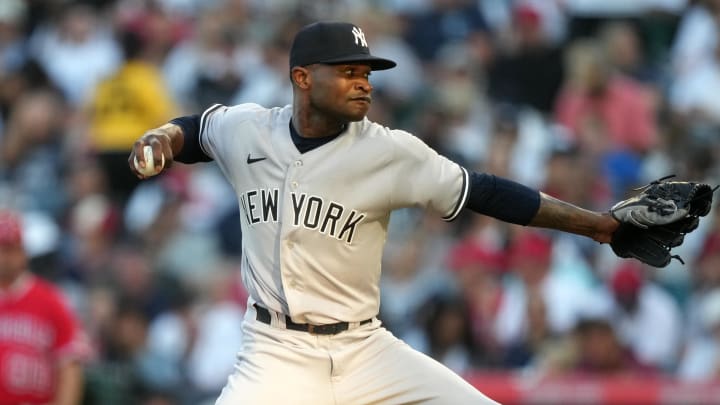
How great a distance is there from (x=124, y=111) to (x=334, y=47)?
680 centimetres

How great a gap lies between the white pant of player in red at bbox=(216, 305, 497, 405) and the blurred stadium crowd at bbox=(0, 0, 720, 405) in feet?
12.1

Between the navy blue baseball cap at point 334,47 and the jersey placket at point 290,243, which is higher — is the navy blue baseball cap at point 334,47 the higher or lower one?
the higher one

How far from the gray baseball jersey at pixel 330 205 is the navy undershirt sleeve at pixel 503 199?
0.16 feet

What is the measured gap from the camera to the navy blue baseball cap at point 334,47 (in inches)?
221

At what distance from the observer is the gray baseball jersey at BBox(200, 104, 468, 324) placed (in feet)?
18.4

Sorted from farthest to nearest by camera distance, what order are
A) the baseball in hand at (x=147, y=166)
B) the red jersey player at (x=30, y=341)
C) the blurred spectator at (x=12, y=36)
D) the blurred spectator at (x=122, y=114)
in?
the blurred spectator at (x=12, y=36), the blurred spectator at (x=122, y=114), the red jersey player at (x=30, y=341), the baseball in hand at (x=147, y=166)

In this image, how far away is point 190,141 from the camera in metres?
5.94

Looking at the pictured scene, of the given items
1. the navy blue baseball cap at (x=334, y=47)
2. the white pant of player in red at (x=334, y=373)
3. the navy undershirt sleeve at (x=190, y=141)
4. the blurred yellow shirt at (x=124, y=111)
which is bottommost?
the white pant of player in red at (x=334, y=373)

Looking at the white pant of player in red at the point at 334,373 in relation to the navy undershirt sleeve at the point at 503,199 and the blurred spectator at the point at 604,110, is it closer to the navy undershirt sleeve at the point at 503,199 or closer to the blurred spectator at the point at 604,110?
the navy undershirt sleeve at the point at 503,199

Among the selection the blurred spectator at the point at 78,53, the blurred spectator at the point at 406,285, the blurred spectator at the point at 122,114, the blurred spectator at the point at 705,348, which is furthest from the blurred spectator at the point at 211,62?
the blurred spectator at the point at 705,348

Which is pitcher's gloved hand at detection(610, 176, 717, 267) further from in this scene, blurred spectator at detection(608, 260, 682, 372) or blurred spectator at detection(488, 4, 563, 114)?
blurred spectator at detection(488, 4, 563, 114)

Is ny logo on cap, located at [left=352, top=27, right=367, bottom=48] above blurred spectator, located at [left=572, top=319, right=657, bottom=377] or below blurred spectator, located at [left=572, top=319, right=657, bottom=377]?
above

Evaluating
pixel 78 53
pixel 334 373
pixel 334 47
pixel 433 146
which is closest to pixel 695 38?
pixel 433 146

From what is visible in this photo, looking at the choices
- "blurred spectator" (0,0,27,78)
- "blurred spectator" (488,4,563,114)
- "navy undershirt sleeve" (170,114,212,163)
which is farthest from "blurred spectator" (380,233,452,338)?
"blurred spectator" (0,0,27,78)
